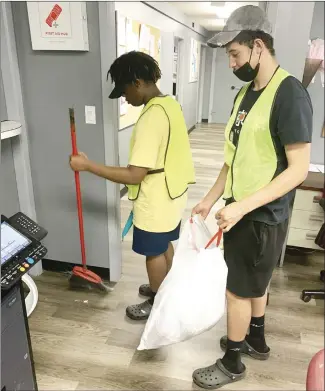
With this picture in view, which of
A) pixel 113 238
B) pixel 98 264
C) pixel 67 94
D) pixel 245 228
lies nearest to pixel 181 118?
pixel 245 228

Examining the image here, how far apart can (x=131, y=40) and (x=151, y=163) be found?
2509 mm

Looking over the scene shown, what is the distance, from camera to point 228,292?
1494 mm

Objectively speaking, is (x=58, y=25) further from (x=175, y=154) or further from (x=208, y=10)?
(x=208, y=10)

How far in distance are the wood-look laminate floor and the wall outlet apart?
3.60ft

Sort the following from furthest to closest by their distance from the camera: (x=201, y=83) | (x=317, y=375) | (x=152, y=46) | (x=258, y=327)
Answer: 1. (x=201, y=83)
2. (x=152, y=46)
3. (x=258, y=327)
4. (x=317, y=375)

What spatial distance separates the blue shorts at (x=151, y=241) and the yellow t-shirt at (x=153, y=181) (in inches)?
1.2

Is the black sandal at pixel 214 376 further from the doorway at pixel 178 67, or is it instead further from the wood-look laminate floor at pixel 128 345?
the doorway at pixel 178 67

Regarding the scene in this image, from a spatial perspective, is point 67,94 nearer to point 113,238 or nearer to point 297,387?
point 113,238

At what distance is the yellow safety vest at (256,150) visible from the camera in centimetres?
116

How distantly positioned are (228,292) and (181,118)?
0.82m

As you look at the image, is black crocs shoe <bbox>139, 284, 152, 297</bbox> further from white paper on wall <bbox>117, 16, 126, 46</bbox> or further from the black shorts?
white paper on wall <bbox>117, 16, 126, 46</bbox>

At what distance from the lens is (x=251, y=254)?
1.35 meters

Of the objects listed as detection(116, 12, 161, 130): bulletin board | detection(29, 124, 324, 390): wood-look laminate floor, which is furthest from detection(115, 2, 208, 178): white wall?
detection(29, 124, 324, 390): wood-look laminate floor

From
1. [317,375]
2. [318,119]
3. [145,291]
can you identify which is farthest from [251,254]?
[145,291]
